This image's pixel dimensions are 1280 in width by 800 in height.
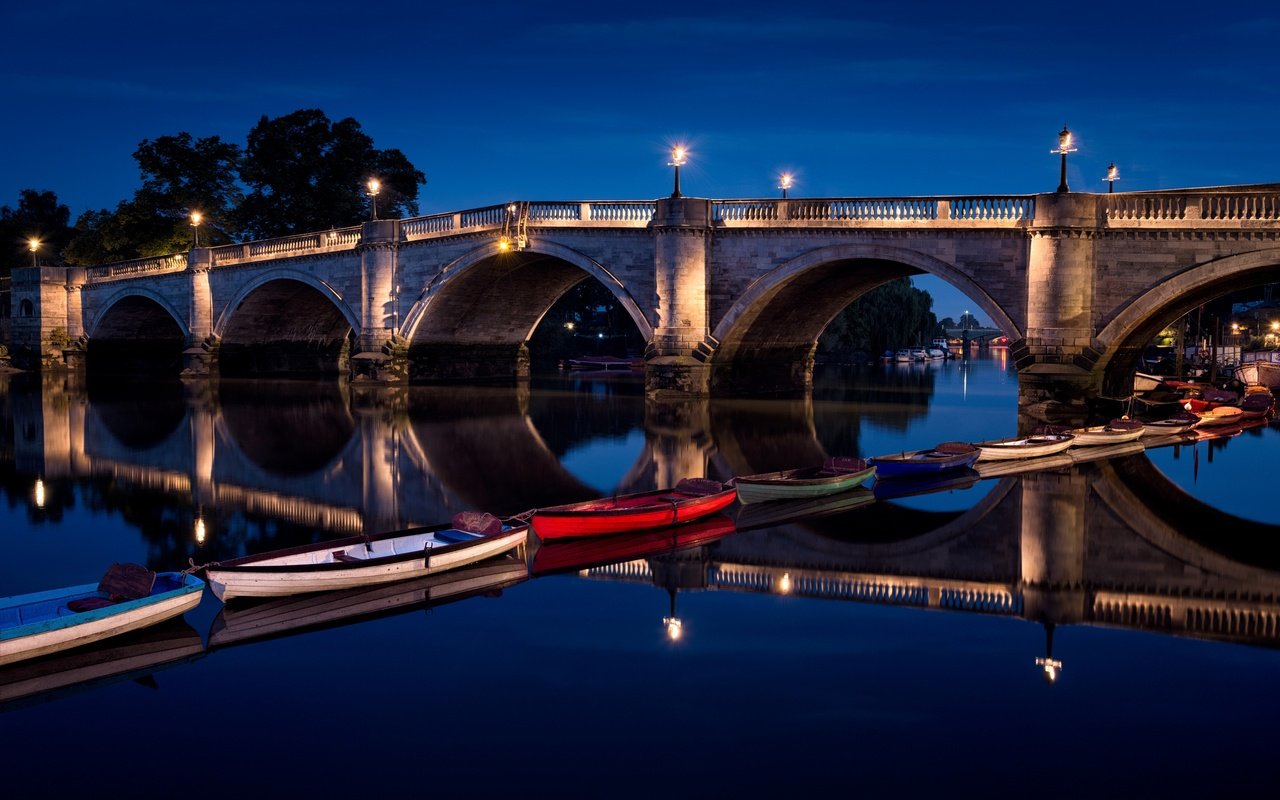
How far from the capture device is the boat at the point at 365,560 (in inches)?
376

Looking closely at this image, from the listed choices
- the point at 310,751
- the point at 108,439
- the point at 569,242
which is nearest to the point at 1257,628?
the point at 310,751

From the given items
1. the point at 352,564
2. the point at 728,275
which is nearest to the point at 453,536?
the point at 352,564

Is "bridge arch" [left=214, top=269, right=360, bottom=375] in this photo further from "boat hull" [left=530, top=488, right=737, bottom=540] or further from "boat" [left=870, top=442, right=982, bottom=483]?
"boat hull" [left=530, top=488, right=737, bottom=540]

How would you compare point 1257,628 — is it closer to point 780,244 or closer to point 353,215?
point 780,244

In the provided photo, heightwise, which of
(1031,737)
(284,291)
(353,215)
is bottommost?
(1031,737)

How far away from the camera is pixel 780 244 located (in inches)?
1131

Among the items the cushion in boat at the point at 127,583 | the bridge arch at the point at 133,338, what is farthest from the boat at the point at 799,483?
the bridge arch at the point at 133,338

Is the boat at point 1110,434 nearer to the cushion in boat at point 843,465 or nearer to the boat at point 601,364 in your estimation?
the cushion in boat at point 843,465

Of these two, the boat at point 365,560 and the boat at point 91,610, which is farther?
the boat at point 365,560

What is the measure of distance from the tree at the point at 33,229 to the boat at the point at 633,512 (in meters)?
75.3

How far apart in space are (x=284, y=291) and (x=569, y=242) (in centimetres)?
1943

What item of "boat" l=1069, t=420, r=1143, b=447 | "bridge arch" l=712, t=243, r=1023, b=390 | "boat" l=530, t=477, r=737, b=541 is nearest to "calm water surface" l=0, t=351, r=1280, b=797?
"boat" l=530, t=477, r=737, b=541

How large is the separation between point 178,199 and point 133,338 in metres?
8.08

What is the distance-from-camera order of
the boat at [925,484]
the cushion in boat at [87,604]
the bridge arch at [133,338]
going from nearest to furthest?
the cushion in boat at [87,604] < the boat at [925,484] < the bridge arch at [133,338]
